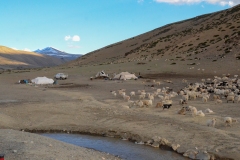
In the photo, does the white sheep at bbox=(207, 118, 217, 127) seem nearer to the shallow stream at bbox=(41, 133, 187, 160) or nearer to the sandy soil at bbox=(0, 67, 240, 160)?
the sandy soil at bbox=(0, 67, 240, 160)

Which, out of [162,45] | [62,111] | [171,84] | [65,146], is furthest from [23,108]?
[162,45]

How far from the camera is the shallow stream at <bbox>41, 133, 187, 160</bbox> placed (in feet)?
30.2

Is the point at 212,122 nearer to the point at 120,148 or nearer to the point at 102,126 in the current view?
the point at 120,148

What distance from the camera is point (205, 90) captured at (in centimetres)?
2006

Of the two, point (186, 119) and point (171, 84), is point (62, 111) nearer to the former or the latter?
point (186, 119)

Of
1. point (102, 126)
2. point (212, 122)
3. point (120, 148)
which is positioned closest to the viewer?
point (120, 148)

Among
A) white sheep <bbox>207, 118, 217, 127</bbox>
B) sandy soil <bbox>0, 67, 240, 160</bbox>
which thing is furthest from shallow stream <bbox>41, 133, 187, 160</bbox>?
white sheep <bbox>207, 118, 217, 127</bbox>

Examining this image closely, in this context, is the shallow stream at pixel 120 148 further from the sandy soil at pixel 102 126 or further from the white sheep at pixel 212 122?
the white sheep at pixel 212 122

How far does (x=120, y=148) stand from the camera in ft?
33.2

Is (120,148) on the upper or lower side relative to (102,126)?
lower

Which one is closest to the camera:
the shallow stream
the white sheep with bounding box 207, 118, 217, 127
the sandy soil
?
the sandy soil

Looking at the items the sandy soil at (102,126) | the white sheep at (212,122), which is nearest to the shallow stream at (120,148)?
the sandy soil at (102,126)

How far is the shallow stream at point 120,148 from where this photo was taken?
9195 mm

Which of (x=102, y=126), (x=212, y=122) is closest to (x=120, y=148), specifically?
(x=102, y=126)
